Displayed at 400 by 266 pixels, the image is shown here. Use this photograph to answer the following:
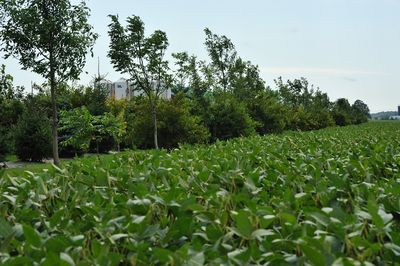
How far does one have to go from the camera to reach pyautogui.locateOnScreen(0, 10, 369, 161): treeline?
19562 mm

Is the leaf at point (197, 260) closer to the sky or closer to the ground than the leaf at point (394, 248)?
closer to the sky

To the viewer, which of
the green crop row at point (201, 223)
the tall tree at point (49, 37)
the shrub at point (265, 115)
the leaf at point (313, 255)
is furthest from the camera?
the shrub at point (265, 115)

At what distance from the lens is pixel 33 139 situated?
19516mm

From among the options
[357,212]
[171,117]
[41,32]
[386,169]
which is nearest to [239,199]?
[357,212]

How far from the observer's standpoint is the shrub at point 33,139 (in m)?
19.6

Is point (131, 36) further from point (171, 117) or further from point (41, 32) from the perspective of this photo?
point (41, 32)

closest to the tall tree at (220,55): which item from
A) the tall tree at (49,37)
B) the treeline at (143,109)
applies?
the treeline at (143,109)

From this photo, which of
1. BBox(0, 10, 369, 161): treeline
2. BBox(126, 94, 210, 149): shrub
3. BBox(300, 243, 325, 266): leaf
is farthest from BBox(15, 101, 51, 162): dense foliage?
BBox(300, 243, 325, 266): leaf

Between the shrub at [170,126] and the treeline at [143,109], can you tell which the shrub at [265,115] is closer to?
the treeline at [143,109]

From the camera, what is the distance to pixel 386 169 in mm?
3162

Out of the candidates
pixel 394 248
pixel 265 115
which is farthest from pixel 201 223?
pixel 265 115

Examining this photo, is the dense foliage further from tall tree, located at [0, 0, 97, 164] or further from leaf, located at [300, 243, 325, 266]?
leaf, located at [300, 243, 325, 266]

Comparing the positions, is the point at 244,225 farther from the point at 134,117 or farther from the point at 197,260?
the point at 134,117

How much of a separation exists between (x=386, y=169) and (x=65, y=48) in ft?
43.4
